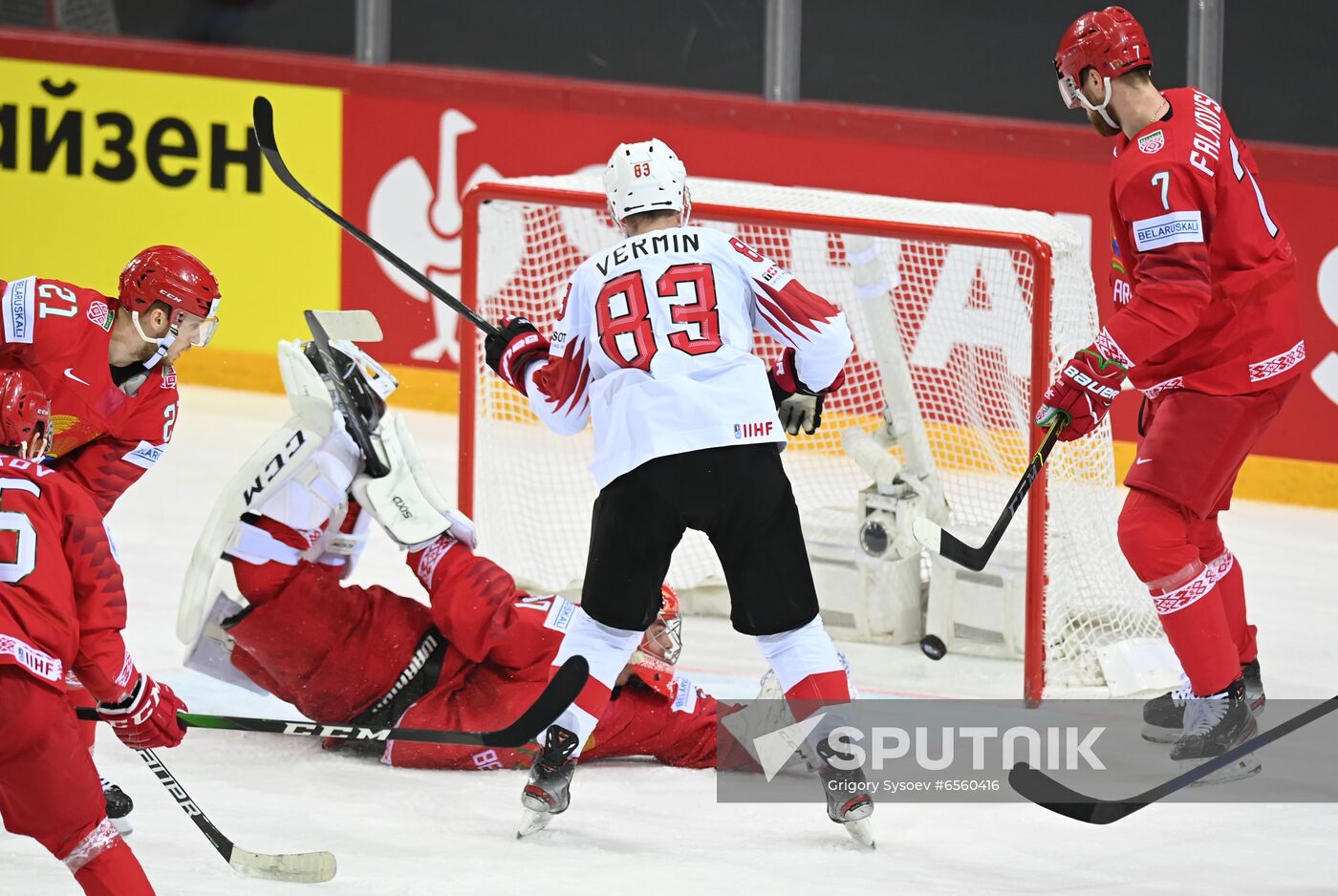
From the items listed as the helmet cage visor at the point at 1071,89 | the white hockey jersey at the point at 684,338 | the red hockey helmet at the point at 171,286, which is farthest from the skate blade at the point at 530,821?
the helmet cage visor at the point at 1071,89

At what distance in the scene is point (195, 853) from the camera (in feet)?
11.0

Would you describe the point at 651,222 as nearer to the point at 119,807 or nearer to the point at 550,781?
the point at 550,781

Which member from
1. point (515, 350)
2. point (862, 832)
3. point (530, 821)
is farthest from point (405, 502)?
point (862, 832)

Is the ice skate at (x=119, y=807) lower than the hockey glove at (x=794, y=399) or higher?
lower

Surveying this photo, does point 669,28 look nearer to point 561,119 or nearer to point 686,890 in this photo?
point 561,119

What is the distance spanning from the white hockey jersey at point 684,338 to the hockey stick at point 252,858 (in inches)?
30.5

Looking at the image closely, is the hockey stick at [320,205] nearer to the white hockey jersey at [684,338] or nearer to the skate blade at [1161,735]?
the white hockey jersey at [684,338]

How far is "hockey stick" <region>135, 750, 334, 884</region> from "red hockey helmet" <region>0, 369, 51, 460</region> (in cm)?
58

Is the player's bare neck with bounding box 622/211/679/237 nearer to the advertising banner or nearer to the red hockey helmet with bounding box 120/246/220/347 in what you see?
the red hockey helmet with bounding box 120/246/220/347

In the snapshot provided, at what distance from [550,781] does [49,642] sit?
978mm

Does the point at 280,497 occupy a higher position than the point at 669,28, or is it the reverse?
the point at 669,28

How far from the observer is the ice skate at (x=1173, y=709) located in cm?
385

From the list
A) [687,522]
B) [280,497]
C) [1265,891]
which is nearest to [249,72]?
[280,497]

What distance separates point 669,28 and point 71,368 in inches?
138
